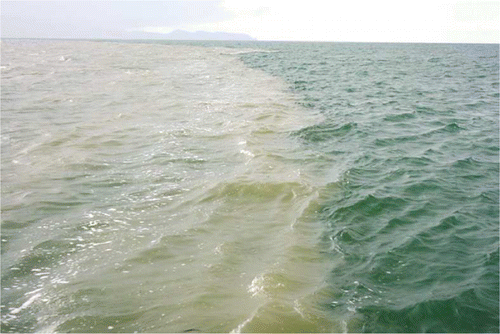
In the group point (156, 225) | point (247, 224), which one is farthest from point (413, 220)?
point (156, 225)

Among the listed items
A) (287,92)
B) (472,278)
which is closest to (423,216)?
(472,278)

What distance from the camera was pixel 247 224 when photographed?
5902 millimetres

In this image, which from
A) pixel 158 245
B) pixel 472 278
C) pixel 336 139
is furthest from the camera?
pixel 336 139

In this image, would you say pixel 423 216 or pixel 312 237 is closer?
pixel 312 237

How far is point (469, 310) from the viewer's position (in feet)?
13.4

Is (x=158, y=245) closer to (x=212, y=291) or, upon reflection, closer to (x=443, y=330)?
(x=212, y=291)

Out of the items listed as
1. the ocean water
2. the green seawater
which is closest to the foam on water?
the ocean water

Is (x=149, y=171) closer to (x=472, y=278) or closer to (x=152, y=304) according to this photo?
(x=152, y=304)

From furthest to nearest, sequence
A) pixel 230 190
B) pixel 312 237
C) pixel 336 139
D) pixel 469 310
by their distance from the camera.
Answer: pixel 336 139, pixel 230 190, pixel 312 237, pixel 469 310

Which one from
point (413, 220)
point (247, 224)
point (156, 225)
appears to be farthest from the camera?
point (413, 220)

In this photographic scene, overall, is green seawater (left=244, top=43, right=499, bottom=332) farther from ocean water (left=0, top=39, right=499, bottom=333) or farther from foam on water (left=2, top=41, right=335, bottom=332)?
foam on water (left=2, top=41, right=335, bottom=332)

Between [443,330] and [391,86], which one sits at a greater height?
[391,86]

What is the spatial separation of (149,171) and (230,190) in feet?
6.51

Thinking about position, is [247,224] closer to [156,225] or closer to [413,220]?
[156,225]
